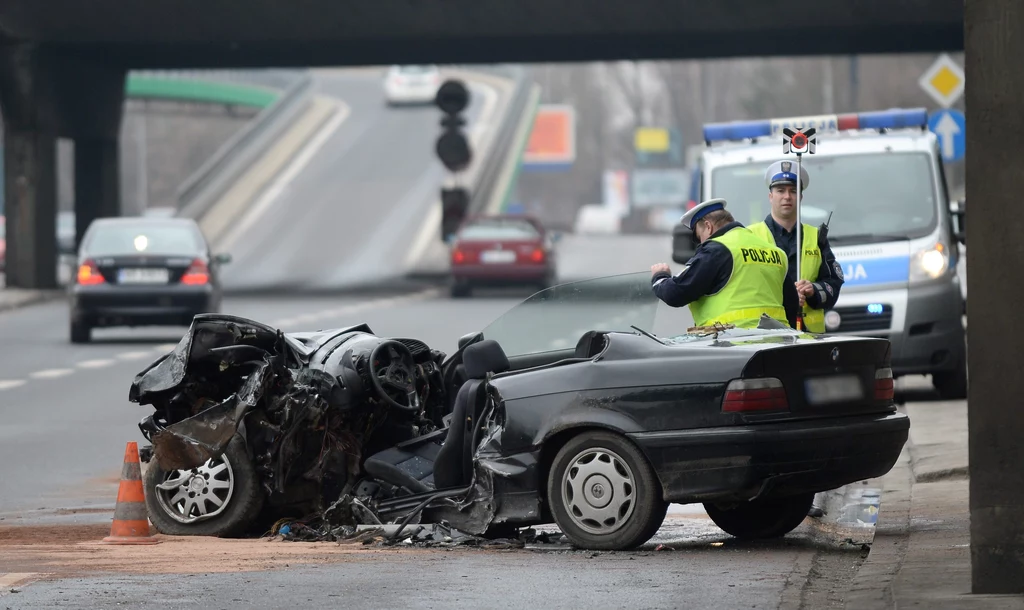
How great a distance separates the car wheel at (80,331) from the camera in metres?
24.4

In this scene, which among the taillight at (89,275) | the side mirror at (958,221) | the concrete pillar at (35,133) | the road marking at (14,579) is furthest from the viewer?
the concrete pillar at (35,133)

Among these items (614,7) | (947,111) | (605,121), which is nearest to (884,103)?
(614,7)

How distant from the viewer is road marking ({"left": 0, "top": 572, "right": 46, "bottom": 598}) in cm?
750

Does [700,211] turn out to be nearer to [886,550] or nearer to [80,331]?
[886,550]

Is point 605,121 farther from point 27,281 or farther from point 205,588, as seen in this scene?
point 205,588

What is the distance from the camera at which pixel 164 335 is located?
2684 centimetres

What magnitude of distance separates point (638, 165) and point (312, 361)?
125 meters

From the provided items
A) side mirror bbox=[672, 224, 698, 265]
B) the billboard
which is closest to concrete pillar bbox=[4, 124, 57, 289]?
side mirror bbox=[672, 224, 698, 265]

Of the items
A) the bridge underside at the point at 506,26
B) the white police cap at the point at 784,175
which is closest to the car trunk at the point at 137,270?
the bridge underside at the point at 506,26

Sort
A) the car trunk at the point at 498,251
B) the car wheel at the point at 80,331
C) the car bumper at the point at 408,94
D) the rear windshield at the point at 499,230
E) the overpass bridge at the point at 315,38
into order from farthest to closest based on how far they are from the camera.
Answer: the car bumper at the point at 408,94 < the rear windshield at the point at 499,230 < the car trunk at the point at 498,251 < the overpass bridge at the point at 315,38 < the car wheel at the point at 80,331

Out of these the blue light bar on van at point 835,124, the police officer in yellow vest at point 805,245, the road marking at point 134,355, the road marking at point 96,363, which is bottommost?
the road marking at point 96,363

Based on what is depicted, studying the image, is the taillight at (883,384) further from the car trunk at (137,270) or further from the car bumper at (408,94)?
the car bumper at (408,94)

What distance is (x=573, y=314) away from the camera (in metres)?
9.33

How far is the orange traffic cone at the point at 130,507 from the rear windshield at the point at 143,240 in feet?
50.3
